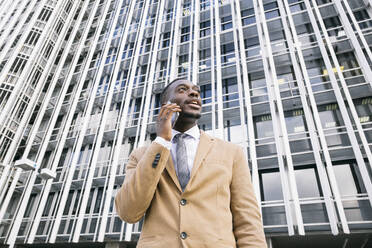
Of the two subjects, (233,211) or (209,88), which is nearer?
(233,211)

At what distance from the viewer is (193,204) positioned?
1.69 meters

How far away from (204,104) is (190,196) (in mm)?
12638

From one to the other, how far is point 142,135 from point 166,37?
8925 millimetres

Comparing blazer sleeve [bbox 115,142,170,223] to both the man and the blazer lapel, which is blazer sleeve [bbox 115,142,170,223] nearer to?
the man

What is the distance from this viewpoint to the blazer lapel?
1.87 m

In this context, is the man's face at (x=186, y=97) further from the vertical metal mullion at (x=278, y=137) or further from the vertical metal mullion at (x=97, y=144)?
the vertical metal mullion at (x=97, y=144)

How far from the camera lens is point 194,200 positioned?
5.62ft

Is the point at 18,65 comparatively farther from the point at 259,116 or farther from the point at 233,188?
the point at 233,188

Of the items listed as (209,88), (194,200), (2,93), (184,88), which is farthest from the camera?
(2,93)

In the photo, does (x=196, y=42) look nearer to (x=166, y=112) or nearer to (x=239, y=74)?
(x=239, y=74)

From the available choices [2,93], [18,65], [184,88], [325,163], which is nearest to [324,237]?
[325,163]

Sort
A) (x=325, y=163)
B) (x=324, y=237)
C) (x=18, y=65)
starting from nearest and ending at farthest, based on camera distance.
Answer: (x=324, y=237), (x=325, y=163), (x=18, y=65)

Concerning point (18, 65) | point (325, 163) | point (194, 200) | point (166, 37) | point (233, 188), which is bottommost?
point (194, 200)

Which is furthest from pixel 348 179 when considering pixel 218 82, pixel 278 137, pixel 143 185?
pixel 143 185
